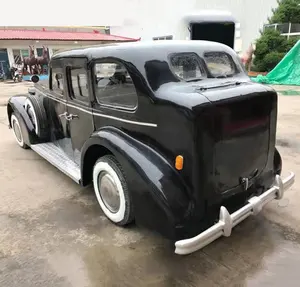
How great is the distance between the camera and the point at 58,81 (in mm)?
3721

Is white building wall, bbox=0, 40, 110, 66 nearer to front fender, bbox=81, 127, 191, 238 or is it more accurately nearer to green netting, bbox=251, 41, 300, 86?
green netting, bbox=251, 41, 300, 86

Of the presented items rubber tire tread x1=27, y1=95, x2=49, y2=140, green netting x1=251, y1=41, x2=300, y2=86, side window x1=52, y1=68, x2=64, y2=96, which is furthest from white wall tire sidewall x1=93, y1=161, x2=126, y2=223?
green netting x1=251, y1=41, x2=300, y2=86

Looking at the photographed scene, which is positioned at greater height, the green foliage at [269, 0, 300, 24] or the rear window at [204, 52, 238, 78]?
the green foliage at [269, 0, 300, 24]

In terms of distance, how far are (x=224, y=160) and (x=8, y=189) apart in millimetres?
2734

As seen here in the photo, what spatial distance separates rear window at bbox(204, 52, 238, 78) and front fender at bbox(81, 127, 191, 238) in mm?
1073

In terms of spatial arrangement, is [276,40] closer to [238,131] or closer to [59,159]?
[59,159]

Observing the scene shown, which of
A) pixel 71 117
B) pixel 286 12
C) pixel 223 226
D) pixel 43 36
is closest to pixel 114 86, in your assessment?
pixel 71 117

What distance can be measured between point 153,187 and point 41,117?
8.41 ft

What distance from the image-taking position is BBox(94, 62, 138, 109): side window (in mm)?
2568

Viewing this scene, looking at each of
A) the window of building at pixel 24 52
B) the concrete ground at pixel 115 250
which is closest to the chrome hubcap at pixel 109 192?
the concrete ground at pixel 115 250

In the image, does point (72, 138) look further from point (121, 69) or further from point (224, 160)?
point (224, 160)

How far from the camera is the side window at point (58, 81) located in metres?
3.54

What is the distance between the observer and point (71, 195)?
3.44 m

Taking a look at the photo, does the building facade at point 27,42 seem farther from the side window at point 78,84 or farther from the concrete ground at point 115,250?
the concrete ground at point 115,250
